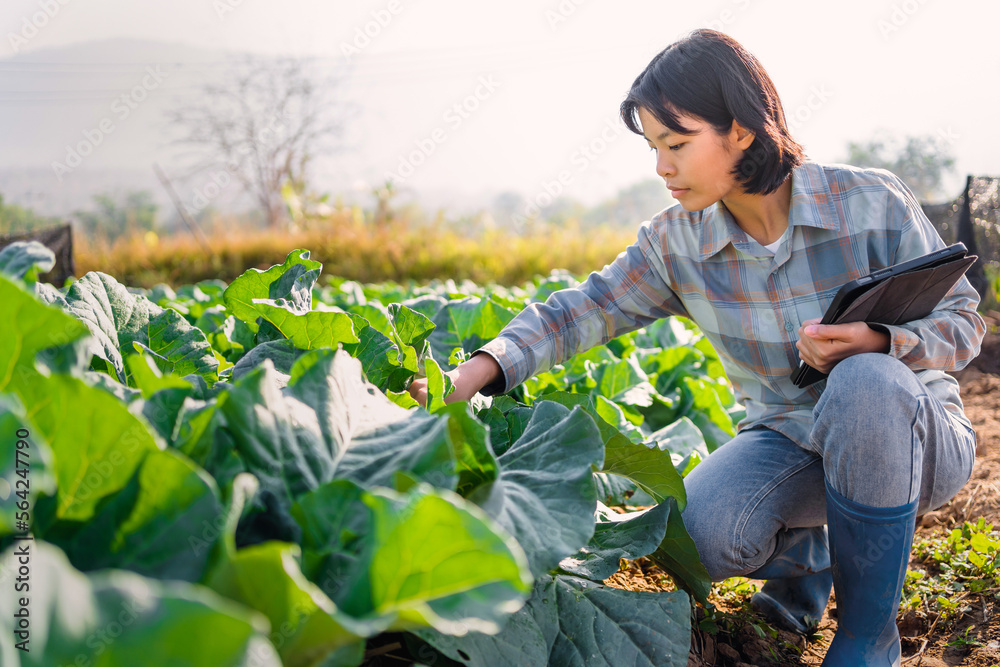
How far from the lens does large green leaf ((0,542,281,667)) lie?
1.58 ft

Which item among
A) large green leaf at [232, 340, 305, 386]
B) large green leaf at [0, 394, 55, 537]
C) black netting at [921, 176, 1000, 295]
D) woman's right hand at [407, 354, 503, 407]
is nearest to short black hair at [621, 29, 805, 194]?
woman's right hand at [407, 354, 503, 407]

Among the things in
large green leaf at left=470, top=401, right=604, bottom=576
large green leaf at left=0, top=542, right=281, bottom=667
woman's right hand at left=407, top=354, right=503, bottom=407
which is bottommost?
woman's right hand at left=407, top=354, right=503, bottom=407

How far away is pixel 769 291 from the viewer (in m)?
1.76

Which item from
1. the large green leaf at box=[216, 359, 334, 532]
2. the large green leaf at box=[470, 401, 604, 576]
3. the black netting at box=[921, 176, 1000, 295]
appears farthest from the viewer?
the black netting at box=[921, 176, 1000, 295]

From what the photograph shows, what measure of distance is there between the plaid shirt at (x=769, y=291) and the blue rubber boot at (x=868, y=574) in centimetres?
32

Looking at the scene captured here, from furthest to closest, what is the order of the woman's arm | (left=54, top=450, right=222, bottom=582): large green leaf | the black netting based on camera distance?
1. the black netting
2. the woman's arm
3. (left=54, top=450, right=222, bottom=582): large green leaf

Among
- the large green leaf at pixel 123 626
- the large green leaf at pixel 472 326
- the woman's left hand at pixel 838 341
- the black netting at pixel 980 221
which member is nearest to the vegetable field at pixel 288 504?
the large green leaf at pixel 123 626

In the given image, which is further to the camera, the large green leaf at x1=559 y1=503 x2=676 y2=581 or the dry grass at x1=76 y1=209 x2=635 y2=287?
the dry grass at x1=76 y1=209 x2=635 y2=287

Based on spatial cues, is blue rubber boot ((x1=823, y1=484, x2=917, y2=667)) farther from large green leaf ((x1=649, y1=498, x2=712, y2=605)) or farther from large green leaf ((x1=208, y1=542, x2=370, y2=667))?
large green leaf ((x1=208, y1=542, x2=370, y2=667))

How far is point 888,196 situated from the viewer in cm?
168

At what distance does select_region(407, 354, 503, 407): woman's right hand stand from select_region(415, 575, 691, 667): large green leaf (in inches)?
17.2

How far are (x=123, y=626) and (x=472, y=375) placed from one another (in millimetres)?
1087

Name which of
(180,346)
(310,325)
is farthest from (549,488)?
(180,346)

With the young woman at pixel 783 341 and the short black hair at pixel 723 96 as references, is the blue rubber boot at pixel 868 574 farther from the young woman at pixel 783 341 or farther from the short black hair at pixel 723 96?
the short black hair at pixel 723 96
